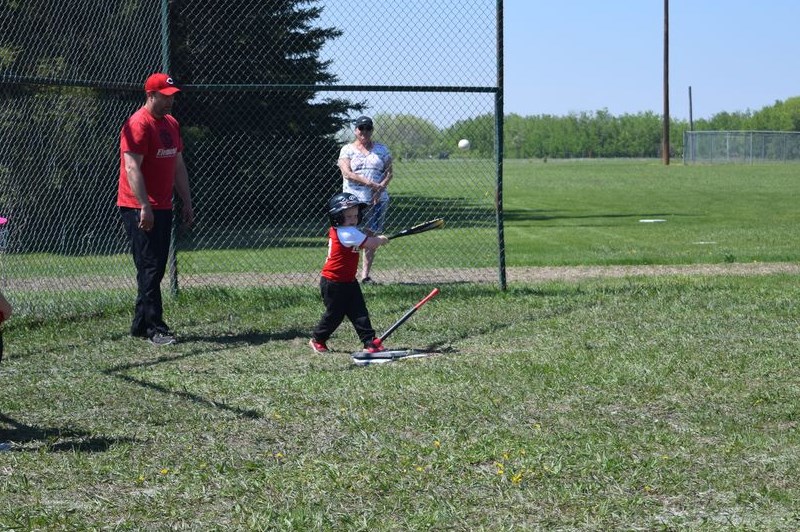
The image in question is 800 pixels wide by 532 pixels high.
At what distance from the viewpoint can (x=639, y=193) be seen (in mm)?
34312

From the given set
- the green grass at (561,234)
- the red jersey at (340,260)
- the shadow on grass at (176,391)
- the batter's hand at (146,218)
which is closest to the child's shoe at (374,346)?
the red jersey at (340,260)

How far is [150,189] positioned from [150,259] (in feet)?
1.75

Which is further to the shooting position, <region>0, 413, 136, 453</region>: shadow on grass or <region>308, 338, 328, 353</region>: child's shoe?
<region>308, 338, 328, 353</region>: child's shoe

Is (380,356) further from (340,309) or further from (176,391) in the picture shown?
(176,391)

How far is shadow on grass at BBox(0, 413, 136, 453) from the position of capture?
5863 mm

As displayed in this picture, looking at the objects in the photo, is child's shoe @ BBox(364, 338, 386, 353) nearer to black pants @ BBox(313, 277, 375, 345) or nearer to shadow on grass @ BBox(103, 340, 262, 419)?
black pants @ BBox(313, 277, 375, 345)

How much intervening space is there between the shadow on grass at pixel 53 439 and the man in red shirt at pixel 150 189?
2.61m

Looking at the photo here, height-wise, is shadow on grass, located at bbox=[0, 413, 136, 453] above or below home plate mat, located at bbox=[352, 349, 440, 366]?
below

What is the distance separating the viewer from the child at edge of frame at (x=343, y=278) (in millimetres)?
8305

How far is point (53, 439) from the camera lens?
19.8ft

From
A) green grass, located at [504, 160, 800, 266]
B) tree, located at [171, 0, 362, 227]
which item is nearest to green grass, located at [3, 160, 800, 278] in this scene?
green grass, located at [504, 160, 800, 266]

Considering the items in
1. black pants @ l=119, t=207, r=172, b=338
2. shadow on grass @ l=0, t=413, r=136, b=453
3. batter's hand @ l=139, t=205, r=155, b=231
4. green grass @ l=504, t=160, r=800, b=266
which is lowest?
shadow on grass @ l=0, t=413, r=136, b=453

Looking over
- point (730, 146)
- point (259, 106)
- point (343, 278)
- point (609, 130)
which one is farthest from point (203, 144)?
point (609, 130)

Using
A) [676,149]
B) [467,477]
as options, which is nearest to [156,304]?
[467,477]
